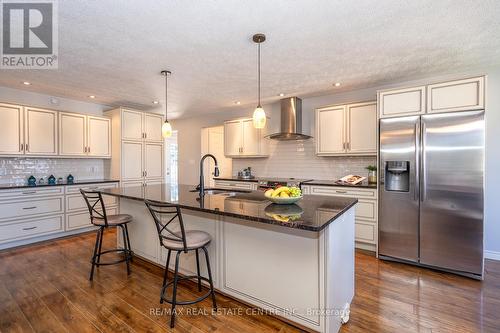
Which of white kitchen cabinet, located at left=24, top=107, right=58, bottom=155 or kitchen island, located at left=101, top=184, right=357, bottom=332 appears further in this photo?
white kitchen cabinet, located at left=24, top=107, right=58, bottom=155

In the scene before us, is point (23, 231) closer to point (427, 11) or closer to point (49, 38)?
point (49, 38)

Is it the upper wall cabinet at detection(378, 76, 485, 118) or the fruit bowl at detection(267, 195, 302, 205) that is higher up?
the upper wall cabinet at detection(378, 76, 485, 118)

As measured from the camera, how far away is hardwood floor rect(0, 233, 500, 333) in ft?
6.26

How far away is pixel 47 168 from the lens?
4473 millimetres

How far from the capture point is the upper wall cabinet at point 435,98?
2.71m

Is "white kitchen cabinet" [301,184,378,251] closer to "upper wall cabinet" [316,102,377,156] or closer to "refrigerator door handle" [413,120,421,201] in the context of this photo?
"refrigerator door handle" [413,120,421,201]

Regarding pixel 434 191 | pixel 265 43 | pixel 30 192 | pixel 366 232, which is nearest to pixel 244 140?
pixel 265 43

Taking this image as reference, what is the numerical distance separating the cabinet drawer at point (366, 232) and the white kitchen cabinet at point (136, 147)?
4.21m

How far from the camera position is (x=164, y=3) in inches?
Answer: 74.9

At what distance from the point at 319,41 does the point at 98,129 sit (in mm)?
4407

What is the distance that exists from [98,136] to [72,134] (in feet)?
1.42

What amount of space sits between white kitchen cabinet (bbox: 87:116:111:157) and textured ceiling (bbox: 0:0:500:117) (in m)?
0.80

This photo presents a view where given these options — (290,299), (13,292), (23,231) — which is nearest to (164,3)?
(290,299)

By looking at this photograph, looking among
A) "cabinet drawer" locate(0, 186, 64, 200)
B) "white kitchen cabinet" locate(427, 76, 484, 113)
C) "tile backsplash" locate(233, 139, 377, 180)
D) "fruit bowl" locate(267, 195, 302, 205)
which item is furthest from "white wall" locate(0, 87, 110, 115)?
"white kitchen cabinet" locate(427, 76, 484, 113)
